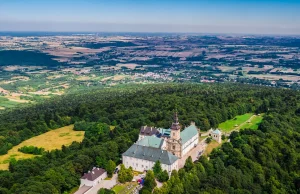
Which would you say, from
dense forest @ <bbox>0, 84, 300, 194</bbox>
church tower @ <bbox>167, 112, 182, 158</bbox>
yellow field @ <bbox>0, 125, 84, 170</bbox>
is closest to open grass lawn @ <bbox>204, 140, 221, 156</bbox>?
dense forest @ <bbox>0, 84, 300, 194</bbox>

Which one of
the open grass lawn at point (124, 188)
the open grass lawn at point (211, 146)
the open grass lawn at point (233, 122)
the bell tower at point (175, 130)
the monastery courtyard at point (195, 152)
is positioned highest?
the bell tower at point (175, 130)

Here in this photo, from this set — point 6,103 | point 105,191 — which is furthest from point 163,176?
point 6,103

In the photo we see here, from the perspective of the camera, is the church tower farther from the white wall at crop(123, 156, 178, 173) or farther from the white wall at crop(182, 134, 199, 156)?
the white wall at crop(123, 156, 178, 173)

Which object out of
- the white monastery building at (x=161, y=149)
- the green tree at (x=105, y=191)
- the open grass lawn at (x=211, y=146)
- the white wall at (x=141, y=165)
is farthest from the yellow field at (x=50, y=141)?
the open grass lawn at (x=211, y=146)

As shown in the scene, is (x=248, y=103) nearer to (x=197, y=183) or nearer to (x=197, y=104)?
(x=197, y=104)

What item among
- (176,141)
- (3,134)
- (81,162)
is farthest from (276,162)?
(3,134)


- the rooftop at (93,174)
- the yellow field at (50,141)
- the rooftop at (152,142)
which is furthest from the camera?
the yellow field at (50,141)

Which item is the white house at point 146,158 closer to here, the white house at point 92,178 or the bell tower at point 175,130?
the bell tower at point 175,130
